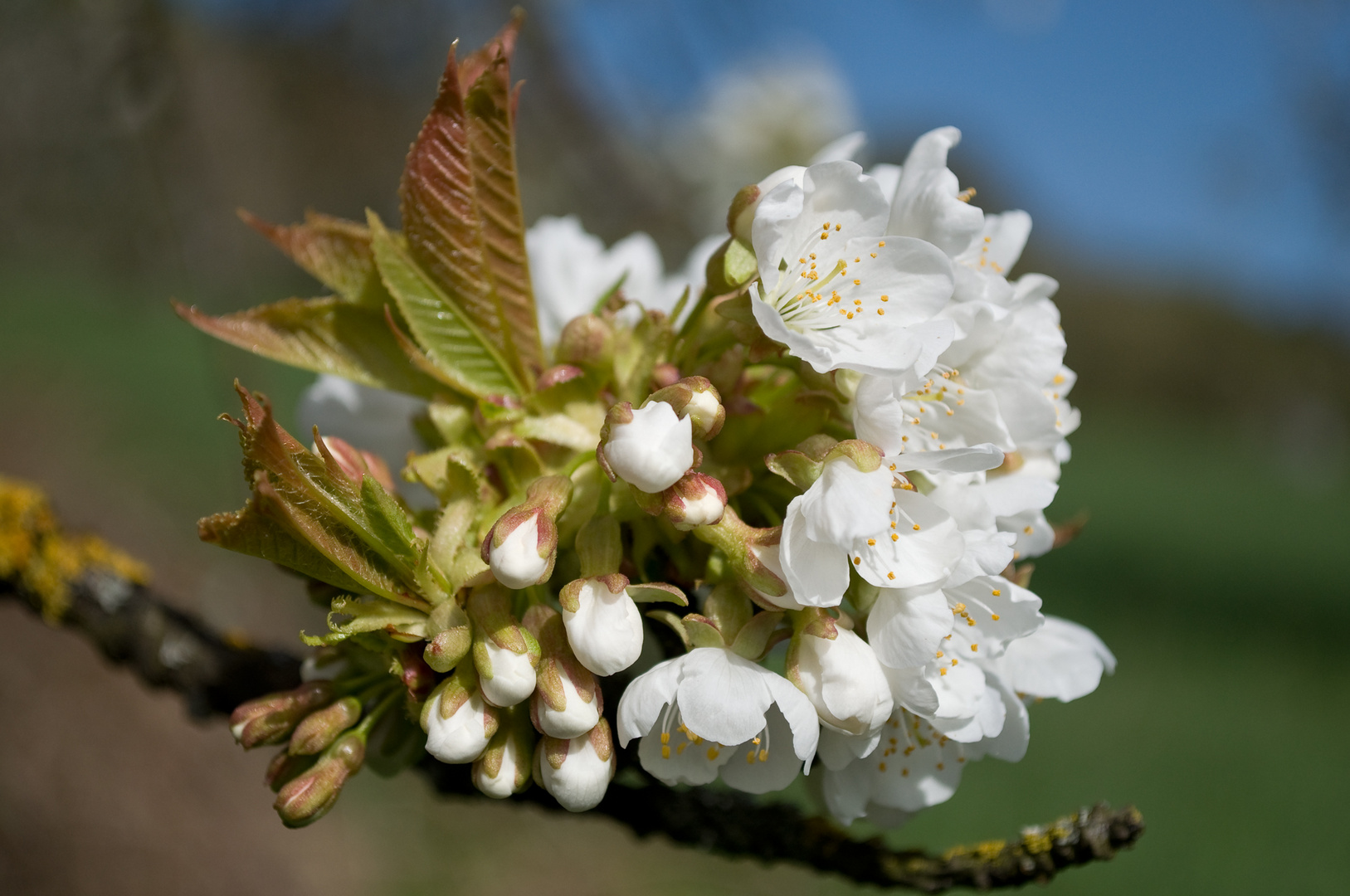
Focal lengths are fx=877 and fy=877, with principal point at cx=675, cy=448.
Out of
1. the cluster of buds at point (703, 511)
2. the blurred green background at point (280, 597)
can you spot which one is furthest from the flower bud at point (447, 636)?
the blurred green background at point (280, 597)

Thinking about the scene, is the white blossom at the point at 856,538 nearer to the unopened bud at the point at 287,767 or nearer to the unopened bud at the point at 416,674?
the unopened bud at the point at 416,674

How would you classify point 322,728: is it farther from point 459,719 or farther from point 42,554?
point 42,554

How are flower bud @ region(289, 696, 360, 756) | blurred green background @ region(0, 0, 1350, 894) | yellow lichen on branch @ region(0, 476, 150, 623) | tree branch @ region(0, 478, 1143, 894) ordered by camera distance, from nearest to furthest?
flower bud @ region(289, 696, 360, 756)
tree branch @ region(0, 478, 1143, 894)
yellow lichen on branch @ region(0, 476, 150, 623)
blurred green background @ region(0, 0, 1350, 894)

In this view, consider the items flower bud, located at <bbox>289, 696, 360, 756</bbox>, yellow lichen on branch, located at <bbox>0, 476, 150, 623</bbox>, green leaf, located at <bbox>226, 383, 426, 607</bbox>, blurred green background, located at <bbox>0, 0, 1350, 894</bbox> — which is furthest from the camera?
blurred green background, located at <bbox>0, 0, 1350, 894</bbox>

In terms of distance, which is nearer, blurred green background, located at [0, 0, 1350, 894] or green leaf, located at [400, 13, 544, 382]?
green leaf, located at [400, 13, 544, 382]

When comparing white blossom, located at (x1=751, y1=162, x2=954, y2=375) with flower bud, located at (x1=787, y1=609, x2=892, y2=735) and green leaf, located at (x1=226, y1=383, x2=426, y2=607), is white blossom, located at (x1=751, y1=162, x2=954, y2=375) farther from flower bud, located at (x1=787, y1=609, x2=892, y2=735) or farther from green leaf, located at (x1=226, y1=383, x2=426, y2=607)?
green leaf, located at (x1=226, y1=383, x2=426, y2=607)

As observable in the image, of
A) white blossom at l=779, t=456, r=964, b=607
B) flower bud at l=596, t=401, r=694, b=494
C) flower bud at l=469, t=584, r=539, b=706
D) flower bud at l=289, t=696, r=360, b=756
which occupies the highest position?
flower bud at l=596, t=401, r=694, b=494

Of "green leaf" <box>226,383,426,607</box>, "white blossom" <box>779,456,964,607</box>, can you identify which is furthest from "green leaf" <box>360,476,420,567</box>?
"white blossom" <box>779,456,964,607</box>
